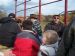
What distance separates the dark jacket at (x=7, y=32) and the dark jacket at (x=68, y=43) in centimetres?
197

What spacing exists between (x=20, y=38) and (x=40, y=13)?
5357 millimetres

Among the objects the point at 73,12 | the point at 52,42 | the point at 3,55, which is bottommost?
the point at 3,55

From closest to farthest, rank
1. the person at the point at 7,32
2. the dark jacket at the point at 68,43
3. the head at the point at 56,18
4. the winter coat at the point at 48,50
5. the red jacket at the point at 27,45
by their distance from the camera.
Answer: the dark jacket at the point at 68,43 < the winter coat at the point at 48,50 < the red jacket at the point at 27,45 < the person at the point at 7,32 < the head at the point at 56,18

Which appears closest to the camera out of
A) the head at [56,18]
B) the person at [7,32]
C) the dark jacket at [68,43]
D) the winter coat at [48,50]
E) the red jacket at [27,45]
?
the dark jacket at [68,43]

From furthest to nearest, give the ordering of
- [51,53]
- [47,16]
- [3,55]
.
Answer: [47,16] < [3,55] < [51,53]

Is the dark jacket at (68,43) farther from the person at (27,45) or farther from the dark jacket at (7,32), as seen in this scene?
the dark jacket at (7,32)

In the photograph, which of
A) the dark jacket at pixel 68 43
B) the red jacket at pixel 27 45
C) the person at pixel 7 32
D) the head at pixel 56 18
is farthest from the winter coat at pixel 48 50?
the head at pixel 56 18

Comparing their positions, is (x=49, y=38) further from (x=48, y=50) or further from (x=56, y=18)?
(x=56, y=18)

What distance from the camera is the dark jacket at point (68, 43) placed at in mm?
3730

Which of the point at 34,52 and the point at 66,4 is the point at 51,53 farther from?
the point at 66,4

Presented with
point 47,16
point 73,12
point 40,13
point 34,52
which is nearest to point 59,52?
point 34,52

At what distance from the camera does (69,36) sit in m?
3.75

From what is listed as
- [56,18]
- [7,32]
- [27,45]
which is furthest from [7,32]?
[56,18]

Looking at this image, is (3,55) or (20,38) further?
(3,55)
